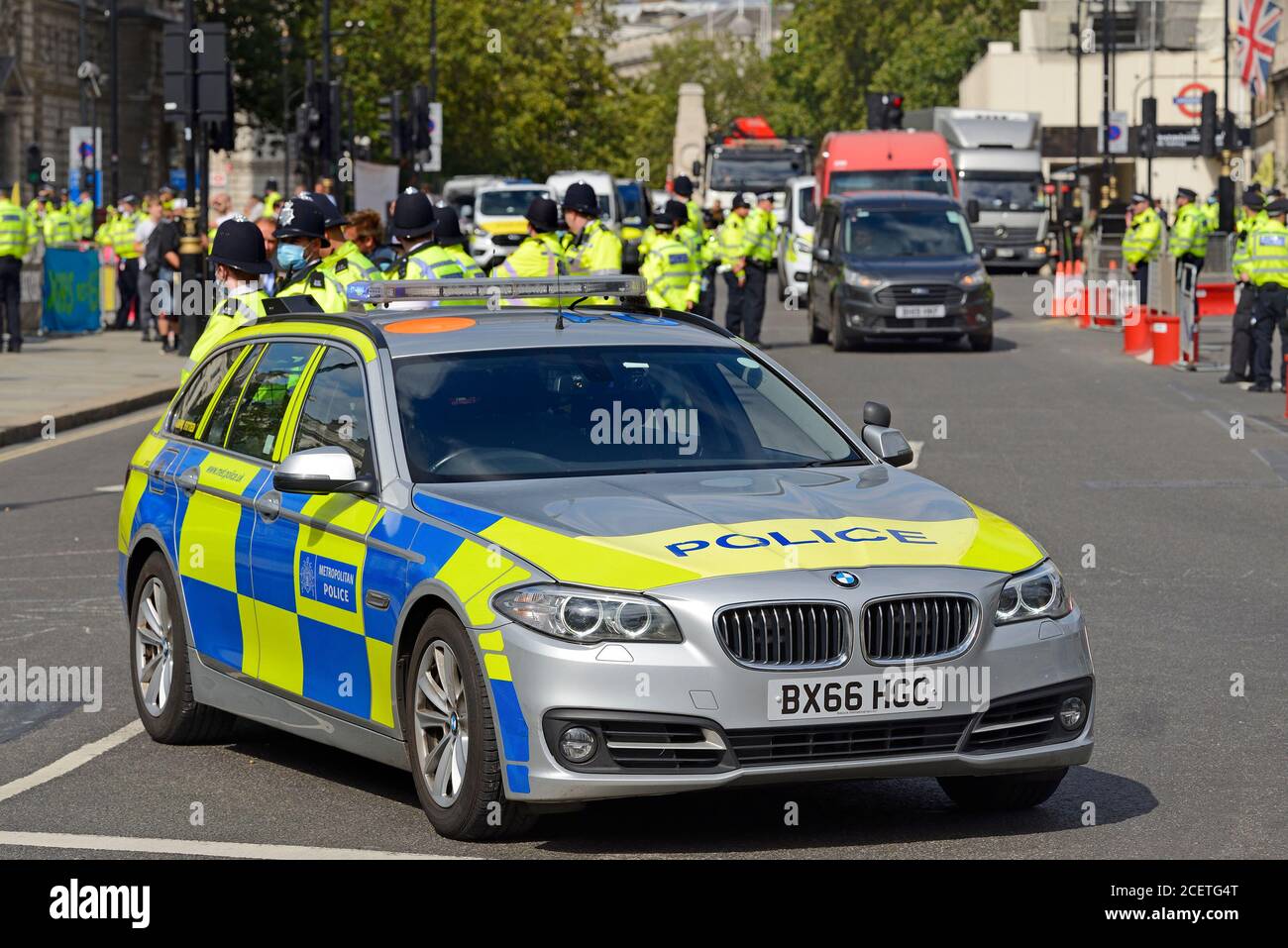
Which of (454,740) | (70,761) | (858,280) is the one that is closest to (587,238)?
(70,761)

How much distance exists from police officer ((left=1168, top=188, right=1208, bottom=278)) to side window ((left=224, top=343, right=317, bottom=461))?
2194 cm

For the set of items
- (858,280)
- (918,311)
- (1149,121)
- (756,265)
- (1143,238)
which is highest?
(1149,121)

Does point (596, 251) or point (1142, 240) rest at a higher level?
point (596, 251)

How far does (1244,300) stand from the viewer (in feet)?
78.7

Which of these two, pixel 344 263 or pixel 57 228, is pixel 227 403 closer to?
pixel 344 263

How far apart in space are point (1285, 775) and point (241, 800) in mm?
3172

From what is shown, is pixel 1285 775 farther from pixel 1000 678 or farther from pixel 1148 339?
pixel 1148 339

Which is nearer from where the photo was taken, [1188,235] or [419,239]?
[419,239]

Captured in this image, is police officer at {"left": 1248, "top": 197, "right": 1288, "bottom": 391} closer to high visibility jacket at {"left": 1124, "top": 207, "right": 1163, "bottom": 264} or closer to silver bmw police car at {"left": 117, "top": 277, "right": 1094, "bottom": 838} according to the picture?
high visibility jacket at {"left": 1124, "top": 207, "right": 1163, "bottom": 264}

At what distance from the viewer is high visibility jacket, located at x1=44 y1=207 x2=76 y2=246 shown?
32969mm

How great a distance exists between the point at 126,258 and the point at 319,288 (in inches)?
917

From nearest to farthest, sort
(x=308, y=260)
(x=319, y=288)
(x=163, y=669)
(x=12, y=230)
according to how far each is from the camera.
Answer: (x=163, y=669), (x=319, y=288), (x=308, y=260), (x=12, y=230)

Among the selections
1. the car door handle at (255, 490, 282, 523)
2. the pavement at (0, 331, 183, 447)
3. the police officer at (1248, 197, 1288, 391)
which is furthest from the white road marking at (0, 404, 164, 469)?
the car door handle at (255, 490, 282, 523)
